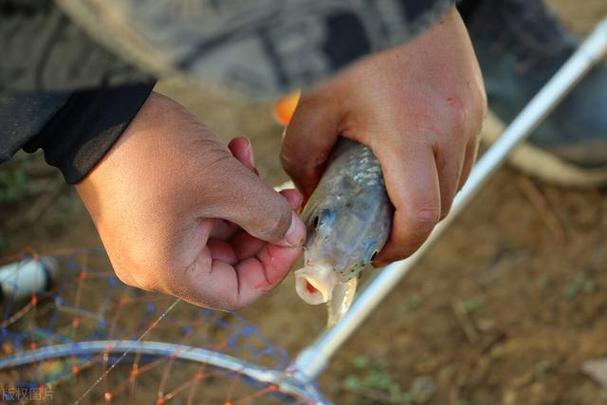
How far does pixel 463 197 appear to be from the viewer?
1718mm

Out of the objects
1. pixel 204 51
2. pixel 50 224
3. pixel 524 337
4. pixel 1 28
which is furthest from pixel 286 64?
pixel 50 224

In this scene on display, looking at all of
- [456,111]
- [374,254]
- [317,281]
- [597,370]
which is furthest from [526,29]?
[317,281]

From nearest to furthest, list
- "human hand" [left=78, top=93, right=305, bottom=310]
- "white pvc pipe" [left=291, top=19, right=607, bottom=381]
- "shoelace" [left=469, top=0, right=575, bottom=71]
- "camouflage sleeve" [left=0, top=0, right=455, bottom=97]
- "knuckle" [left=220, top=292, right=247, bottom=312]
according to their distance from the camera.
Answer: "camouflage sleeve" [left=0, top=0, right=455, bottom=97]
"human hand" [left=78, top=93, right=305, bottom=310]
"knuckle" [left=220, top=292, right=247, bottom=312]
"white pvc pipe" [left=291, top=19, right=607, bottom=381]
"shoelace" [left=469, top=0, right=575, bottom=71]

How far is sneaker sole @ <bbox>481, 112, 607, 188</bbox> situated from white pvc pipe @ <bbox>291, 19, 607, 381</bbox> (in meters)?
0.40

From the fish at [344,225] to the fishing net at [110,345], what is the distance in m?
0.47

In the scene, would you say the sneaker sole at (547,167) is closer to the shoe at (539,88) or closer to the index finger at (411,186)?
the shoe at (539,88)

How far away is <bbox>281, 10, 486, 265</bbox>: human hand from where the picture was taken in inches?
45.2

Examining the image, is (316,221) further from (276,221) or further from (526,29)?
(526,29)

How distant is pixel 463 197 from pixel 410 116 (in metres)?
0.60

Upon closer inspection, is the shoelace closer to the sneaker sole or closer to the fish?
the sneaker sole

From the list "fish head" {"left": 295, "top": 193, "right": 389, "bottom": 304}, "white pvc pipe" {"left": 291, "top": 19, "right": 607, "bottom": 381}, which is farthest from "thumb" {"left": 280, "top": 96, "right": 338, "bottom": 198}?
"white pvc pipe" {"left": 291, "top": 19, "right": 607, "bottom": 381}

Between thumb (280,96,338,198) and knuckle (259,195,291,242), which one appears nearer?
knuckle (259,195,291,242)

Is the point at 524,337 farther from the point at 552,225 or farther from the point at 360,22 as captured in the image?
the point at 360,22

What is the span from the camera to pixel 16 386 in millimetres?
1693
